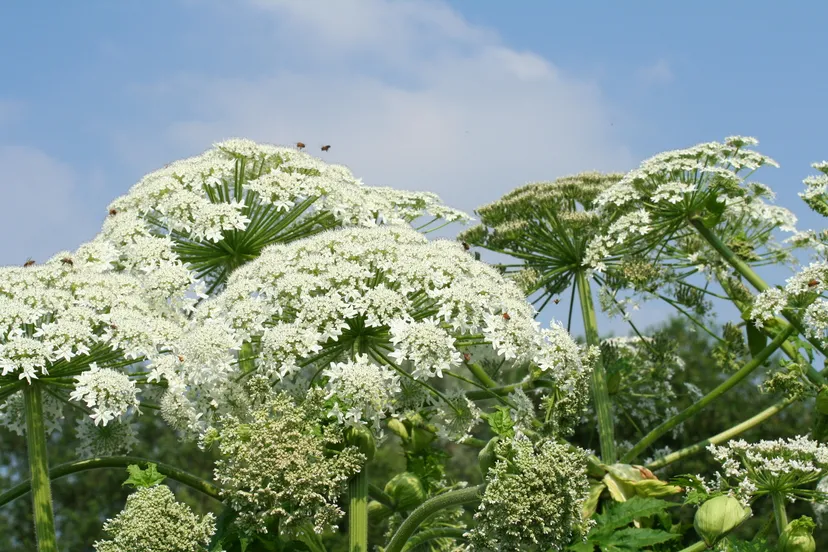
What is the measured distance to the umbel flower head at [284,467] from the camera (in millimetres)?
6344

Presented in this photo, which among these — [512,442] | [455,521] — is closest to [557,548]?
[512,442]

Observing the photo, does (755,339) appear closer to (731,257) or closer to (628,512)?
(731,257)

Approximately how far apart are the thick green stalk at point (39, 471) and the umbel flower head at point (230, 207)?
152 cm

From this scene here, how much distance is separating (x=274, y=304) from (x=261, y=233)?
83.6 inches

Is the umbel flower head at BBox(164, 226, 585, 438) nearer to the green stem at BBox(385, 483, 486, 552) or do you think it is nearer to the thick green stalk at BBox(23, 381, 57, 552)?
the green stem at BBox(385, 483, 486, 552)

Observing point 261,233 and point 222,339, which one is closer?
point 222,339

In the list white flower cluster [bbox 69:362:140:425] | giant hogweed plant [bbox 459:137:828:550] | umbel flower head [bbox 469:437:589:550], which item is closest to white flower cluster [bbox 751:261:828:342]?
giant hogweed plant [bbox 459:137:828:550]

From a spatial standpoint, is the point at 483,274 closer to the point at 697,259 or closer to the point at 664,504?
the point at 664,504

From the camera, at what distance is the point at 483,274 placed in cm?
778

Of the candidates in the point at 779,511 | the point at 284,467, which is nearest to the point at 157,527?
the point at 284,467

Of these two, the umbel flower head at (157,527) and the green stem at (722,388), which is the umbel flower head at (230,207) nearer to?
the umbel flower head at (157,527)

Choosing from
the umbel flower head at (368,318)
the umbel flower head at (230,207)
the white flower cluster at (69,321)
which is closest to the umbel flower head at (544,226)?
the umbel flower head at (230,207)

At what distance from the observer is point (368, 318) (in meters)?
7.08

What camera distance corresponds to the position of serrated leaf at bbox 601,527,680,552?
21.4 feet
